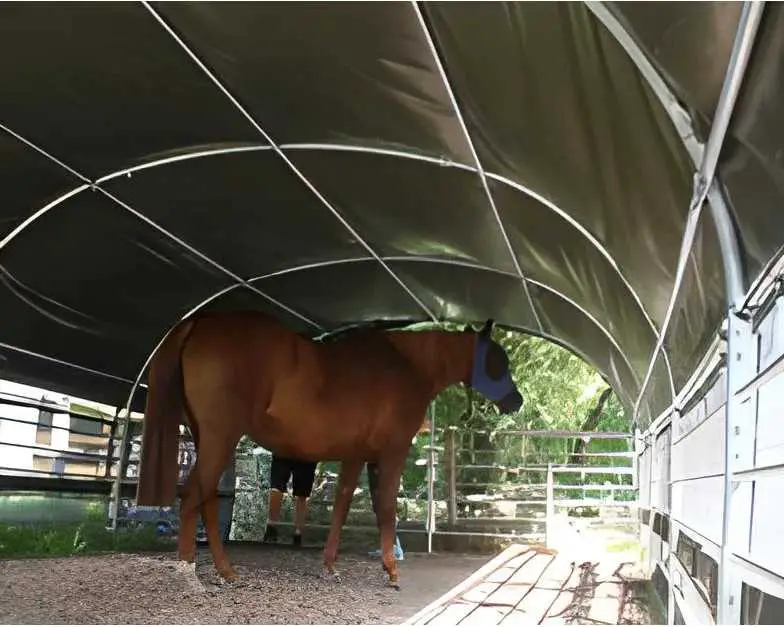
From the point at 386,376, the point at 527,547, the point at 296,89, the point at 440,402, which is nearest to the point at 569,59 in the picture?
the point at 296,89

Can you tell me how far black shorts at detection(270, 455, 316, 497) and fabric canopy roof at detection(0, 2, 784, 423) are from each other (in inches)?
61.4

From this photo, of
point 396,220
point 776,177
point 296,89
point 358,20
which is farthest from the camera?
point 396,220

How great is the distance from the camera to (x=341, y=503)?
209 inches

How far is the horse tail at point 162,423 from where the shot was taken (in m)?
4.27

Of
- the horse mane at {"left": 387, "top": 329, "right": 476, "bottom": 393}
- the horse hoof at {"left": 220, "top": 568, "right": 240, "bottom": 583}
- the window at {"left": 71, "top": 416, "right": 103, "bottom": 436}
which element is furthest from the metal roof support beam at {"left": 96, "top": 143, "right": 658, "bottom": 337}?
the window at {"left": 71, "top": 416, "right": 103, "bottom": 436}

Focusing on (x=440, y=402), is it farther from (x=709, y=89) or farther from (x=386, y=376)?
(x=709, y=89)

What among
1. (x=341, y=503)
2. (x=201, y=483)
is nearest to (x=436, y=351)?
(x=341, y=503)

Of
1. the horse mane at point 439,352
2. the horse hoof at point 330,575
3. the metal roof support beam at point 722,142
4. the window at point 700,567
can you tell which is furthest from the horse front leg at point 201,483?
the metal roof support beam at point 722,142

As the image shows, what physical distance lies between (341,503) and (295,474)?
6.08 feet

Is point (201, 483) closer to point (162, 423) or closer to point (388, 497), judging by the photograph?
point (162, 423)

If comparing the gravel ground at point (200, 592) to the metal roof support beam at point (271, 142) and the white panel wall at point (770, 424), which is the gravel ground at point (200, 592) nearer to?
the metal roof support beam at point (271, 142)

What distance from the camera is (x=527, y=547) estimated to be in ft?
22.6

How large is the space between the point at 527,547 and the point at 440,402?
289 cm

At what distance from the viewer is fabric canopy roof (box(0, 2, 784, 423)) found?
198 cm
